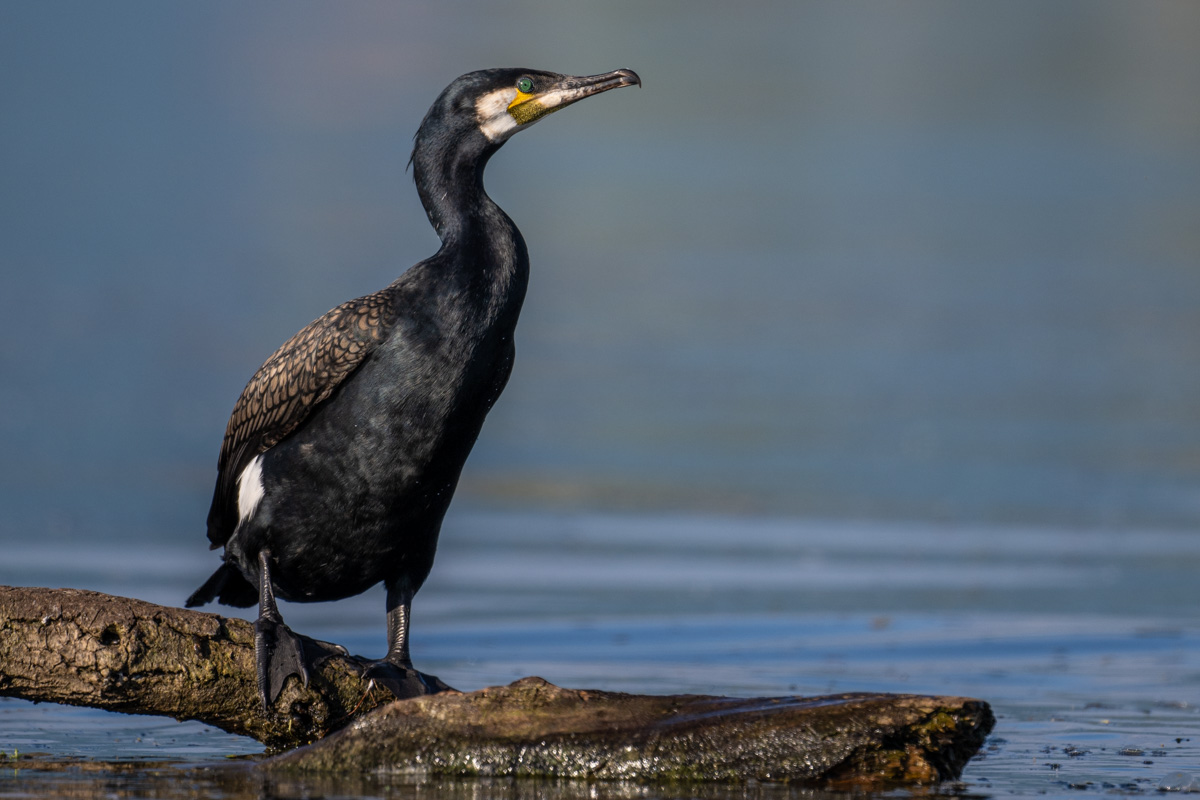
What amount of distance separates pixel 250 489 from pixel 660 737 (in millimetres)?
1724

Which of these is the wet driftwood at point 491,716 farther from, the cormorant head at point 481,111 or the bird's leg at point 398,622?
the cormorant head at point 481,111

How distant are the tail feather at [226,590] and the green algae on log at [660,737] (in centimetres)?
117

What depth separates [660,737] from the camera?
16.0ft

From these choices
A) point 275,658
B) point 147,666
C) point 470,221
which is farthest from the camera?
point 470,221

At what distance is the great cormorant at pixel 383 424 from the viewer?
222 inches

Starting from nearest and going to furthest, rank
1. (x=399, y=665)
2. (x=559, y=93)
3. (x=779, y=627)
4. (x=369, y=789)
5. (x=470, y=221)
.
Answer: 1. (x=369, y=789)
2. (x=399, y=665)
3. (x=470, y=221)
4. (x=559, y=93)
5. (x=779, y=627)

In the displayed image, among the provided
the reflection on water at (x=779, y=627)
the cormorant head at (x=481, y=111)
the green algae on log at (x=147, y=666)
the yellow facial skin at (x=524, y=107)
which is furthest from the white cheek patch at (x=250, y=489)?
the yellow facial skin at (x=524, y=107)

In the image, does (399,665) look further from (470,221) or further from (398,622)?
(470,221)

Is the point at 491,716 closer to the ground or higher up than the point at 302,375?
closer to the ground

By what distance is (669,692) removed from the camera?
651 centimetres

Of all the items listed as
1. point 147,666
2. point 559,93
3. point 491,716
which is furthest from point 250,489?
point 559,93

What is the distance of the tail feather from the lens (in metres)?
6.16

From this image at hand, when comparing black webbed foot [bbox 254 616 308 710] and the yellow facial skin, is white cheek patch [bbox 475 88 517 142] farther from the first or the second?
black webbed foot [bbox 254 616 308 710]

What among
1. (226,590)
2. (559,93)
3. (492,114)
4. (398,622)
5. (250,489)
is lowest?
(398,622)
